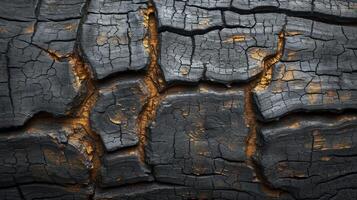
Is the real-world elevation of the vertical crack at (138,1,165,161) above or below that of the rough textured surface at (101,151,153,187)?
above

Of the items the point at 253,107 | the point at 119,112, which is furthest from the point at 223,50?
the point at 119,112

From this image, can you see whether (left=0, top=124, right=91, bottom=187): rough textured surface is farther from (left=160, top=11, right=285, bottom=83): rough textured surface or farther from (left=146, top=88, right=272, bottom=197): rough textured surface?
(left=160, top=11, right=285, bottom=83): rough textured surface

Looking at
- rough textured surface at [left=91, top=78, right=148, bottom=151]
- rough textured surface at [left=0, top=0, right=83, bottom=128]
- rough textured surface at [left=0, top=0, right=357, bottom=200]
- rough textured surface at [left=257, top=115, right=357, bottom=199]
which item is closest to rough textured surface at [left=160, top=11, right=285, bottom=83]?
rough textured surface at [left=0, top=0, right=357, bottom=200]

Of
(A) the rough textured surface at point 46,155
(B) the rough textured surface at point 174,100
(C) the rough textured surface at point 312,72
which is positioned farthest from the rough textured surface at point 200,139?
(A) the rough textured surface at point 46,155

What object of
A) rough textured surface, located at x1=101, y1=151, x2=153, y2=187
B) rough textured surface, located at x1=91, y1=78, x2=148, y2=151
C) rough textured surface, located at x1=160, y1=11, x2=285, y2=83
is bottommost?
rough textured surface, located at x1=101, y1=151, x2=153, y2=187

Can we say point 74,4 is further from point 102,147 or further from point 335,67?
point 335,67

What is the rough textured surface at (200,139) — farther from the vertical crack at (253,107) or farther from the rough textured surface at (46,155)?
the rough textured surface at (46,155)

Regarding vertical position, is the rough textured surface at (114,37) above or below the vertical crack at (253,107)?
above

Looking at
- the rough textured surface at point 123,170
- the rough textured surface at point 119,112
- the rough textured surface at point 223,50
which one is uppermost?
the rough textured surface at point 223,50

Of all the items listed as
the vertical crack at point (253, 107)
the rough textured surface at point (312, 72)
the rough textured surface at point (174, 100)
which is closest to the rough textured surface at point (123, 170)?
the rough textured surface at point (174, 100)

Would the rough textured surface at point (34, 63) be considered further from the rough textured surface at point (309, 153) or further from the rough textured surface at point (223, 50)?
the rough textured surface at point (309, 153)
